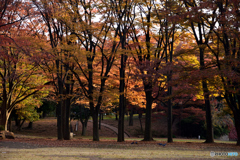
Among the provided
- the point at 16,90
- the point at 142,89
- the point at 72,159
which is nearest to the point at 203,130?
the point at 142,89

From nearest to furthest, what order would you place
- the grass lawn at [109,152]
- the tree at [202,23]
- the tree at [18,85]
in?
the grass lawn at [109,152], the tree at [202,23], the tree at [18,85]

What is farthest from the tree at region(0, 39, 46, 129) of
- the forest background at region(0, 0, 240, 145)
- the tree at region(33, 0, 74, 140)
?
the tree at region(33, 0, 74, 140)

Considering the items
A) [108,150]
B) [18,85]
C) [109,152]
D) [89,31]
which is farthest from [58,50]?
[109,152]

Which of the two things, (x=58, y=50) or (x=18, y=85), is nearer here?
(x=58, y=50)

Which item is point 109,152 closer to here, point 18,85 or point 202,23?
point 202,23

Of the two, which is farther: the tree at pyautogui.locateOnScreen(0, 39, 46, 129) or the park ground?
the tree at pyautogui.locateOnScreen(0, 39, 46, 129)

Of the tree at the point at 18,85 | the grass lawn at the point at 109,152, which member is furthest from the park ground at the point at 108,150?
the tree at the point at 18,85

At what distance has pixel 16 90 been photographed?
947 inches

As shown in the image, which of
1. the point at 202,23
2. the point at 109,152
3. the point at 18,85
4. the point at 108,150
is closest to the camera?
the point at 109,152

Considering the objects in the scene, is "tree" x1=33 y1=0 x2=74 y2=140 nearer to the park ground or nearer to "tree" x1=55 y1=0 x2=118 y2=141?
"tree" x1=55 y1=0 x2=118 y2=141

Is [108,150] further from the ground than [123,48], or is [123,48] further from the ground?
[123,48]

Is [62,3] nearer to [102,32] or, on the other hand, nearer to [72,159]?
[102,32]

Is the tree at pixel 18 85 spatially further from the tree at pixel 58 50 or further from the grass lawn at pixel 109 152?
the grass lawn at pixel 109 152

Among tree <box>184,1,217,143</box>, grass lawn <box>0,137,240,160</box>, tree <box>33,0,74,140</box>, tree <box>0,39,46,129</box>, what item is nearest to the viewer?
grass lawn <box>0,137,240,160</box>
